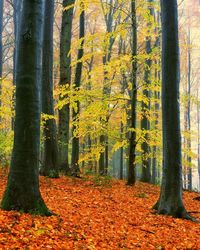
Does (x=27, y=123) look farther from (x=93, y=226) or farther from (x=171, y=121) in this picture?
(x=171, y=121)

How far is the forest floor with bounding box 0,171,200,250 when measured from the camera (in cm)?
479

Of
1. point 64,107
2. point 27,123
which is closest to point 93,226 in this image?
point 27,123

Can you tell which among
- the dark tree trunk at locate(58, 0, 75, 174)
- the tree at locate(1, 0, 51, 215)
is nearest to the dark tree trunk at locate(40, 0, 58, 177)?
the dark tree trunk at locate(58, 0, 75, 174)

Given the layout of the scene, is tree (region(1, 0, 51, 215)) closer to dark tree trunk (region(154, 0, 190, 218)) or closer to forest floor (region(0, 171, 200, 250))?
forest floor (region(0, 171, 200, 250))

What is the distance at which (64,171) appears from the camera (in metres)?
12.9

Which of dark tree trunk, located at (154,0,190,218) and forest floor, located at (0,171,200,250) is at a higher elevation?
dark tree trunk, located at (154,0,190,218)

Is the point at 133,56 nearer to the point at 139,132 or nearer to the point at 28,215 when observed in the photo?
the point at 139,132

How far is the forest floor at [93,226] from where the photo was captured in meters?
4.79

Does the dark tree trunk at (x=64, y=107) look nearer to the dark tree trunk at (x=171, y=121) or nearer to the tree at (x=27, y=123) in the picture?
the dark tree trunk at (x=171, y=121)

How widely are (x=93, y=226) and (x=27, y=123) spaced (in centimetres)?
224

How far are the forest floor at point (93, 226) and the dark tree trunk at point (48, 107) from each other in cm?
132

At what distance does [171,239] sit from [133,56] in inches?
272

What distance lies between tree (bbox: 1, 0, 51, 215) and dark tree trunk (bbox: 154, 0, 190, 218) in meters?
3.37

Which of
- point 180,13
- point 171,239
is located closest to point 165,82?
point 171,239
